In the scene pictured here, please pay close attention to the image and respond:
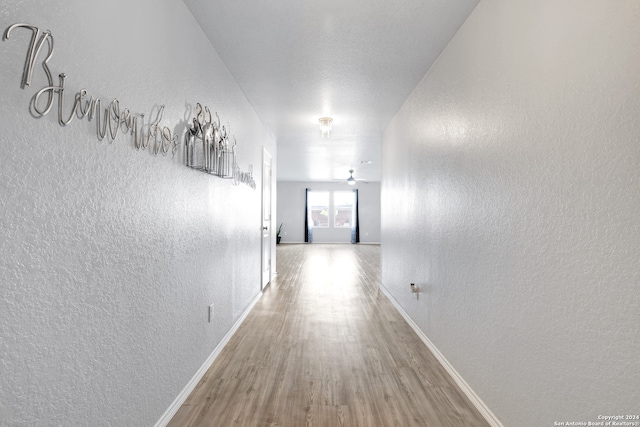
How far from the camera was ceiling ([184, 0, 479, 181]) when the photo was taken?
2.16m

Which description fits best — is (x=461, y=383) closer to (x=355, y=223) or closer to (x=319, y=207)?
(x=355, y=223)

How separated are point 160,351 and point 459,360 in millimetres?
1820

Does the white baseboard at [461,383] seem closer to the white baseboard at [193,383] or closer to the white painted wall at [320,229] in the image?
the white baseboard at [193,383]

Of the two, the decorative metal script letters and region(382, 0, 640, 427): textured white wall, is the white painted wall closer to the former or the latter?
the decorative metal script letters

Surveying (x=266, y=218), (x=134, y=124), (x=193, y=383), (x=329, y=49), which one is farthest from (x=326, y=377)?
(x=266, y=218)

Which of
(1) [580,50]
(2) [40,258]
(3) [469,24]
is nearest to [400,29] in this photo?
(3) [469,24]

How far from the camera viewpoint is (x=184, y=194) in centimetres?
208

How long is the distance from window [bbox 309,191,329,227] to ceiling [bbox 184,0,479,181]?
897 cm

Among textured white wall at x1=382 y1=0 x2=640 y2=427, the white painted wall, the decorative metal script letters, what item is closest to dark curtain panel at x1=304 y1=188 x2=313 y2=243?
the white painted wall

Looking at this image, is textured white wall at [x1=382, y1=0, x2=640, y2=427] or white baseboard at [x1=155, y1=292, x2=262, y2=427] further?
white baseboard at [x1=155, y1=292, x2=262, y2=427]

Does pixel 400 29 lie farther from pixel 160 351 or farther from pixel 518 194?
pixel 160 351

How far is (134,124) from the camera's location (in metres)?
1.53

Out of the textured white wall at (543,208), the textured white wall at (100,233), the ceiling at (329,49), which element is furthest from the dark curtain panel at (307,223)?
the textured white wall at (100,233)

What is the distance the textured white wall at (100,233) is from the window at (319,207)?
440 inches
